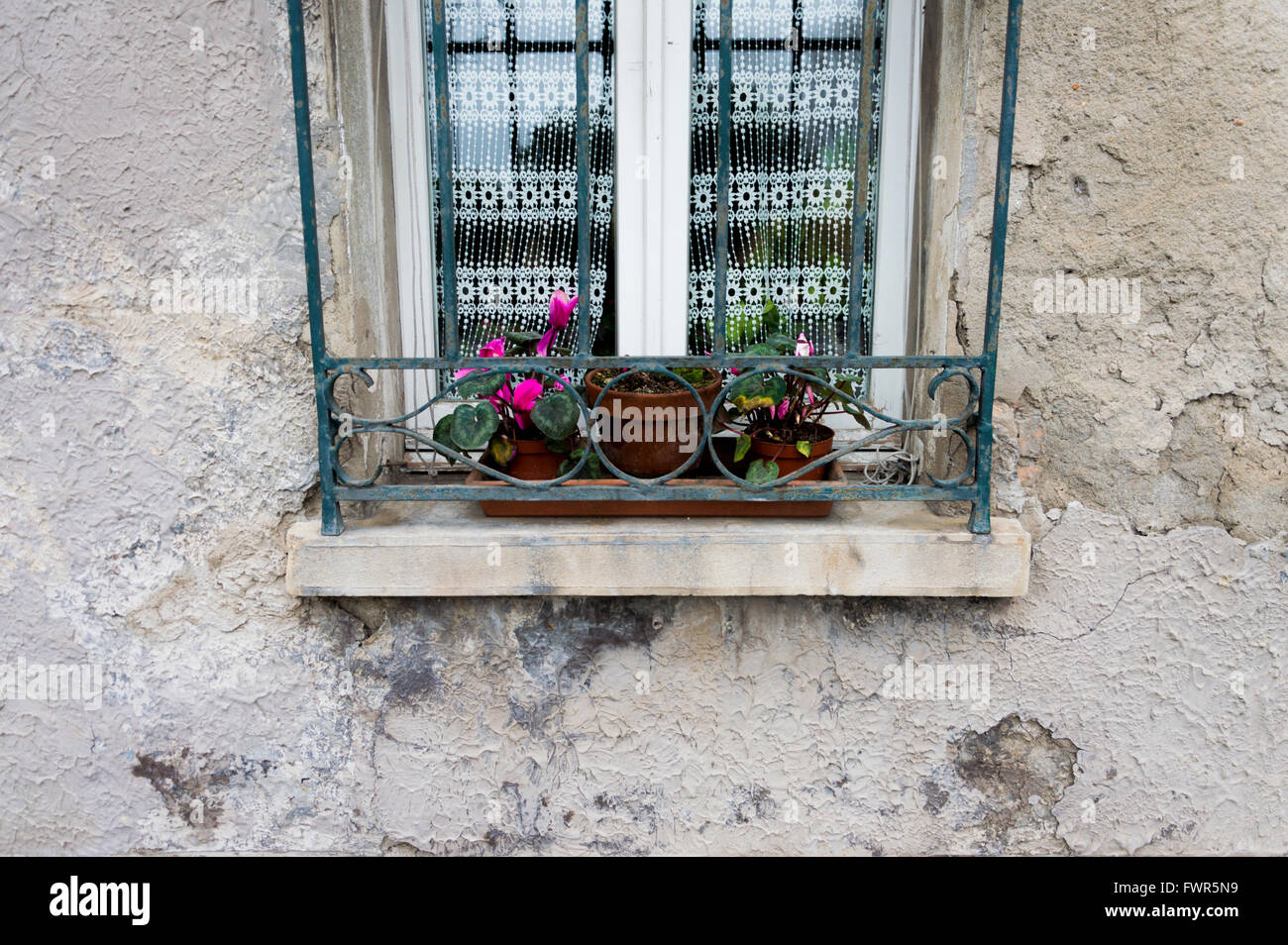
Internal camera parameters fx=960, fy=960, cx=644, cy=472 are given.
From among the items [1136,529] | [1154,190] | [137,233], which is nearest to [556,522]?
[137,233]

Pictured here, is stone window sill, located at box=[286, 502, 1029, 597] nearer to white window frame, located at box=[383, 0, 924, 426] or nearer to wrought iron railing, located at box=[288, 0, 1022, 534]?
wrought iron railing, located at box=[288, 0, 1022, 534]

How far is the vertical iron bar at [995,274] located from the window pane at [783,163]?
1.15 ft

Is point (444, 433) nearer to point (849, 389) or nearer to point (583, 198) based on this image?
point (583, 198)

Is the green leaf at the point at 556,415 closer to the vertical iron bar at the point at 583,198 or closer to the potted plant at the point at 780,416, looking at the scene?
the vertical iron bar at the point at 583,198

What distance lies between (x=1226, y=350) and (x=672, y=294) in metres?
1.13

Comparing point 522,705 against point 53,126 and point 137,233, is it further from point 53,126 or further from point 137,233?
point 53,126

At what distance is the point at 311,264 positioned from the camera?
5.90 ft

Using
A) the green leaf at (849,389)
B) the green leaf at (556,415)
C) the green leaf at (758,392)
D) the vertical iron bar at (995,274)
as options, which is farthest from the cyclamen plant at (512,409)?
the vertical iron bar at (995,274)

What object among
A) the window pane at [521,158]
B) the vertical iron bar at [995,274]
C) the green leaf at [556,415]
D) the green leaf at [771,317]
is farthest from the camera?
the window pane at [521,158]

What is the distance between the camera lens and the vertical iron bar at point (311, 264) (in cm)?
174

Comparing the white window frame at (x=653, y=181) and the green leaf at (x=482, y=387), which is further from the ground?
the white window frame at (x=653, y=181)

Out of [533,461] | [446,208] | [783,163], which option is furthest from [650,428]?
[783,163]

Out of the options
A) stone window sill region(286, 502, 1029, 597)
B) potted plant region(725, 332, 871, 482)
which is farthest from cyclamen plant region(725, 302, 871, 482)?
stone window sill region(286, 502, 1029, 597)

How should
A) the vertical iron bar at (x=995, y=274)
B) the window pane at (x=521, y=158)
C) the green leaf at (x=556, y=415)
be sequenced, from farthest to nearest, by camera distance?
1. the window pane at (x=521, y=158)
2. the green leaf at (x=556, y=415)
3. the vertical iron bar at (x=995, y=274)
